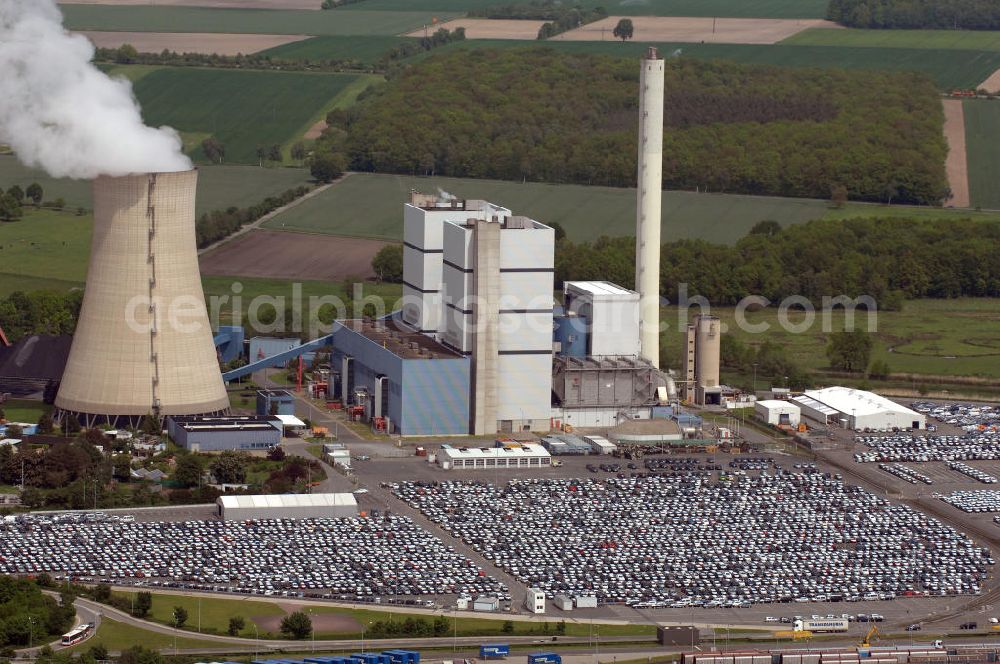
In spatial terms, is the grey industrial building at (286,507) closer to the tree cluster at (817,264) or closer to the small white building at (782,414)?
the small white building at (782,414)

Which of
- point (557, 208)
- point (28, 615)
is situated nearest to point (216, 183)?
point (557, 208)

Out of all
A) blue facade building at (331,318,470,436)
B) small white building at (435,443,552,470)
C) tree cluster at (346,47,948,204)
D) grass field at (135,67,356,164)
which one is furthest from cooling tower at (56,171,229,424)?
grass field at (135,67,356,164)

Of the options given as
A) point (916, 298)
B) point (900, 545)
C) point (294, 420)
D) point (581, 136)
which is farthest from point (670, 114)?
point (900, 545)

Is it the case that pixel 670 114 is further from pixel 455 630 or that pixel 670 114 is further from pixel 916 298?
pixel 455 630

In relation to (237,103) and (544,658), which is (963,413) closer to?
(544,658)

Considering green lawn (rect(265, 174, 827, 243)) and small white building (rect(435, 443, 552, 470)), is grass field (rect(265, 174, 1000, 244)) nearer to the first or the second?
green lawn (rect(265, 174, 827, 243))
